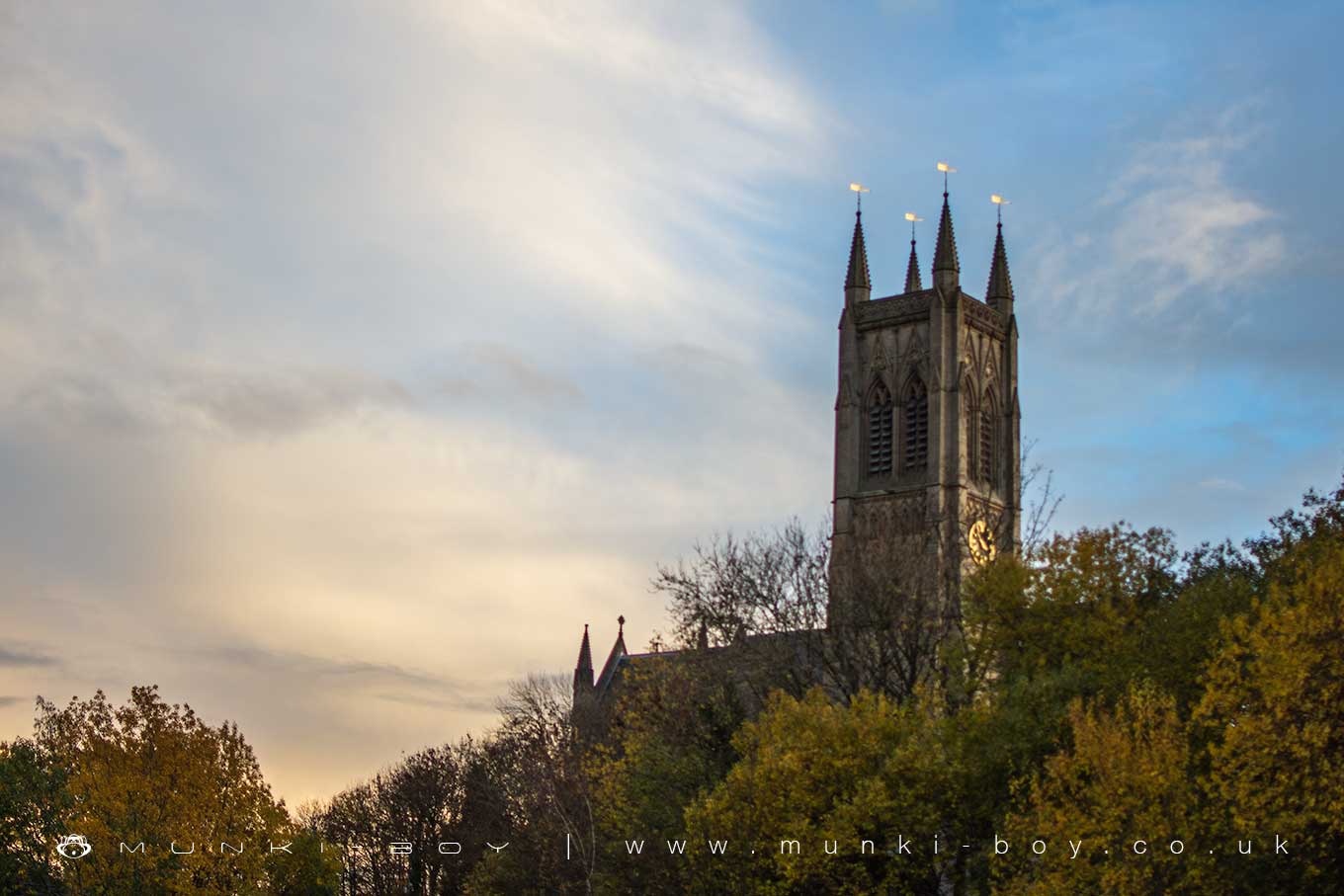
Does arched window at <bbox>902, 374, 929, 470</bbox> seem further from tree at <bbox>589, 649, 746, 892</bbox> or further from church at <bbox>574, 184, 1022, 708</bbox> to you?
tree at <bbox>589, 649, 746, 892</bbox>

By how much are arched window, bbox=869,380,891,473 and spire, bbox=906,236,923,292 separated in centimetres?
1147

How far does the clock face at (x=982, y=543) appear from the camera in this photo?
61.3 metres

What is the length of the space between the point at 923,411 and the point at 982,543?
92.7 ft

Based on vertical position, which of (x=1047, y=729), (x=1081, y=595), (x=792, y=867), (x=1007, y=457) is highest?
(x=1007, y=457)

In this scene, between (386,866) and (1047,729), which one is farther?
(386,866)

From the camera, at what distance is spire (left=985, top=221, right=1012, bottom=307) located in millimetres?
112081

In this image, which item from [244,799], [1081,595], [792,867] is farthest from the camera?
[244,799]

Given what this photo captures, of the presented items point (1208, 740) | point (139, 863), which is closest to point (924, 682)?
point (1208, 740)

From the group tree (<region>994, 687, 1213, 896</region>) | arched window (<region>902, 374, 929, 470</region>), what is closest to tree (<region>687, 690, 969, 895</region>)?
tree (<region>994, 687, 1213, 896</region>)

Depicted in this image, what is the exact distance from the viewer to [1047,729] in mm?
41406

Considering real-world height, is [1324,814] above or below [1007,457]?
below

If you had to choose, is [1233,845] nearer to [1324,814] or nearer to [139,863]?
[1324,814]

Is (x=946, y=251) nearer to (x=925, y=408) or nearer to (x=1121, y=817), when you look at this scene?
(x=925, y=408)

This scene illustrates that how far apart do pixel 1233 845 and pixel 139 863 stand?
98.5 ft
